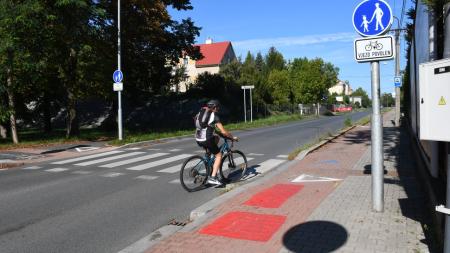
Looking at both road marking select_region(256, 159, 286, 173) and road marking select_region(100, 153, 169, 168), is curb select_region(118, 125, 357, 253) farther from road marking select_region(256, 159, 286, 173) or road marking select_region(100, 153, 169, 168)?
road marking select_region(100, 153, 169, 168)

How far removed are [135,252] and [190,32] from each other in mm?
27487

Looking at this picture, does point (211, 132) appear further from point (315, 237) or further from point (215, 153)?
point (315, 237)

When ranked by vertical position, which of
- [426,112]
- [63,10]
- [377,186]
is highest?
[63,10]

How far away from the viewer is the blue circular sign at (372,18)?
6113mm

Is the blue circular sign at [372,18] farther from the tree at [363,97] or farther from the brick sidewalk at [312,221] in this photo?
the tree at [363,97]

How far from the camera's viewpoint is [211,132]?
865 centimetres

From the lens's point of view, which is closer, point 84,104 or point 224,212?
point 224,212

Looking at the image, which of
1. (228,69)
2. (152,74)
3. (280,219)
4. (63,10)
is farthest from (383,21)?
(228,69)

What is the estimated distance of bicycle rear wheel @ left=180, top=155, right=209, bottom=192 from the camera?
343 inches

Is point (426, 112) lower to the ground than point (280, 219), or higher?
higher

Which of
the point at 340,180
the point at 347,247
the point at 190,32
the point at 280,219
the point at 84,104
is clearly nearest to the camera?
the point at 347,247

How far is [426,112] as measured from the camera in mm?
3992

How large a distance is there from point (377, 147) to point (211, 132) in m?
3.39

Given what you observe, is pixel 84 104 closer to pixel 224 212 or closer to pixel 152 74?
pixel 152 74
